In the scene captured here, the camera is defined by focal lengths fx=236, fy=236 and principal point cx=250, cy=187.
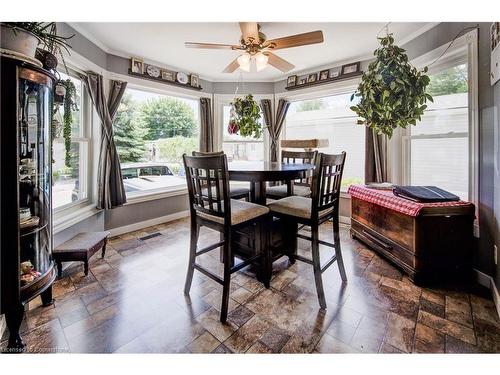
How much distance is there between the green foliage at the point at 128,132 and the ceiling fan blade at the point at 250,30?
217cm

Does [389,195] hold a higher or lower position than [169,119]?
lower

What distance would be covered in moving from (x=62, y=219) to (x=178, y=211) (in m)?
1.87

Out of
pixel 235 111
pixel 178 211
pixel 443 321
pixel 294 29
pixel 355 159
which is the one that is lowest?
pixel 443 321

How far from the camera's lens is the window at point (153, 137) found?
3479mm

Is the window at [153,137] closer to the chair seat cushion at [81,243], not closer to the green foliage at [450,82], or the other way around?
the chair seat cushion at [81,243]

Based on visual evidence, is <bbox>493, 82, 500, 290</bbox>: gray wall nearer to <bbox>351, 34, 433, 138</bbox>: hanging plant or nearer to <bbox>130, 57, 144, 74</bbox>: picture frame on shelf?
<bbox>351, 34, 433, 138</bbox>: hanging plant

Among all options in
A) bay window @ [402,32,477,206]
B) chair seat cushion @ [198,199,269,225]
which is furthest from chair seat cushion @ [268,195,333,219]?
bay window @ [402,32,477,206]

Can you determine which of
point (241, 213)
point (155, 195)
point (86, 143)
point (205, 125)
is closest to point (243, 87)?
point (205, 125)

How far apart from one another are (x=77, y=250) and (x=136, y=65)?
2.63 metres

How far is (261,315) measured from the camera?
1.62 meters

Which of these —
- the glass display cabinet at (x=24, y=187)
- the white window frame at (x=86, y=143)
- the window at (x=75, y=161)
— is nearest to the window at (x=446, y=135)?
the glass display cabinet at (x=24, y=187)

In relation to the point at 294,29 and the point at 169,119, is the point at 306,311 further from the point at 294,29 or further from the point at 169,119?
the point at 169,119
